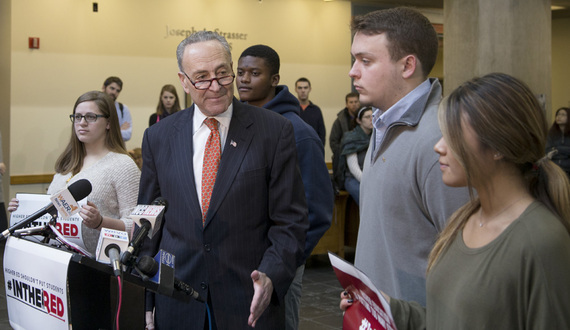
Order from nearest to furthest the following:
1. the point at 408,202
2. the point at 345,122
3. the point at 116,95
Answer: the point at 408,202 → the point at 116,95 → the point at 345,122

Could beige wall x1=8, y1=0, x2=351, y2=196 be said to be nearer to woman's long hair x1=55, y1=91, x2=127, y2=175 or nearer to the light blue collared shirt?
woman's long hair x1=55, y1=91, x2=127, y2=175

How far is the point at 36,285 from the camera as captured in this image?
2436 mm

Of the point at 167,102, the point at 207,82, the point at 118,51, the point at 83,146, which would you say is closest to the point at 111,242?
the point at 207,82

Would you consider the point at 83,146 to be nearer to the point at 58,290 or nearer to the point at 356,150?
the point at 58,290

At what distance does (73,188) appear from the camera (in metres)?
2.53

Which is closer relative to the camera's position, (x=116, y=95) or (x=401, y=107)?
(x=401, y=107)

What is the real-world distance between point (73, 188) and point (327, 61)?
9544mm

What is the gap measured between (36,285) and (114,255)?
80 cm

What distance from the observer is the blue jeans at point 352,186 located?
23.5ft

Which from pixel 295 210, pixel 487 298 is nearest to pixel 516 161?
pixel 487 298

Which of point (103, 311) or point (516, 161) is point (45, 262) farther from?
point (516, 161)

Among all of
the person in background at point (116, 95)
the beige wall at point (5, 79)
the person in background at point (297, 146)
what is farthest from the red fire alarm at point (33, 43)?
the person in background at point (297, 146)

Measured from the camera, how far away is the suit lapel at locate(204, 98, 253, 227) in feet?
7.67

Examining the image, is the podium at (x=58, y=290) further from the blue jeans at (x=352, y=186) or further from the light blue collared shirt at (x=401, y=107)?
the blue jeans at (x=352, y=186)
